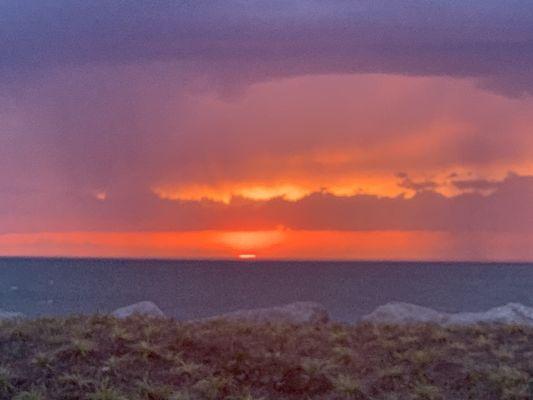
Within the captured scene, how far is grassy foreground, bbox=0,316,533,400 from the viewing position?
1290 centimetres

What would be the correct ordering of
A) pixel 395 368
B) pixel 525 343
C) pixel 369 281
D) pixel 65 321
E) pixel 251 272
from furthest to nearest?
pixel 251 272
pixel 369 281
pixel 65 321
pixel 525 343
pixel 395 368

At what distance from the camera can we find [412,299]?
87.9m

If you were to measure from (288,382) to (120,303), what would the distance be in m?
67.7

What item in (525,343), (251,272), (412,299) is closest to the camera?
(525,343)

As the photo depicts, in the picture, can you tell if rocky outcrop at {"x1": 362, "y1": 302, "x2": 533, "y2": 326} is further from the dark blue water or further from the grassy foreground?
the dark blue water

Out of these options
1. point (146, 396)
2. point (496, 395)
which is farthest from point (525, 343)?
point (146, 396)

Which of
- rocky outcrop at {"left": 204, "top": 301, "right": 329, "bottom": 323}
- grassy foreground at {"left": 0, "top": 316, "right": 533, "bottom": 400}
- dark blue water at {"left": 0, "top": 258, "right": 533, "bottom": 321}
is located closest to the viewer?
grassy foreground at {"left": 0, "top": 316, "right": 533, "bottom": 400}

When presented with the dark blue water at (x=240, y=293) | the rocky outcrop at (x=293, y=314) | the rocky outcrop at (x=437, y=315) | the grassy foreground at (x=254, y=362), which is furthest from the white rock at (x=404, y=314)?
the dark blue water at (x=240, y=293)

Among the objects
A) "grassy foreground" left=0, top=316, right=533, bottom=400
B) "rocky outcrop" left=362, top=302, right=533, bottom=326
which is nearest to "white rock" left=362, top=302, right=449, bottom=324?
"rocky outcrop" left=362, top=302, right=533, bottom=326

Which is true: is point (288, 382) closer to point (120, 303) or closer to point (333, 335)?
point (333, 335)

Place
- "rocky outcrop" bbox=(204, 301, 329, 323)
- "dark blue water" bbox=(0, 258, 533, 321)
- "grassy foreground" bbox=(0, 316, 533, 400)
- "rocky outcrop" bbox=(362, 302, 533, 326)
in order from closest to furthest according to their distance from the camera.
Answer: "grassy foreground" bbox=(0, 316, 533, 400) < "rocky outcrop" bbox=(204, 301, 329, 323) < "rocky outcrop" bbox=(362, 302, 533, 326) < "dark blue water" bbox=(0, 258, 533, 321)

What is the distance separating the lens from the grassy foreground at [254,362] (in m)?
12.9

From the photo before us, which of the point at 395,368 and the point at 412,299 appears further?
the point at 412,299

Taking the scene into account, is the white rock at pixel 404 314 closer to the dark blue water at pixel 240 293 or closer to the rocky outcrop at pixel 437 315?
the rocky outcrop at pixel 437 315
